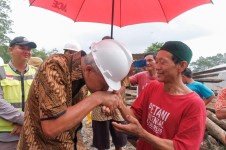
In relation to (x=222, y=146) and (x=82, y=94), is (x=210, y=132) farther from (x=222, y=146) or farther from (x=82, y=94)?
(x=82, y=94)

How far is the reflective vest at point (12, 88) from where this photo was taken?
3.13 metres

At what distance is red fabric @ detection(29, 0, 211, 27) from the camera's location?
3152mm

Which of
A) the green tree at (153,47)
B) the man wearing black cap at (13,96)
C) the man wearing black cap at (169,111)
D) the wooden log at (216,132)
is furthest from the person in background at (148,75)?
the green tree at (153,47)

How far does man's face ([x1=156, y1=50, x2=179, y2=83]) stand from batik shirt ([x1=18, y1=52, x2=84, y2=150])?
3.28 ft

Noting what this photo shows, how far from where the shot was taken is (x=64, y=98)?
161 centimetres

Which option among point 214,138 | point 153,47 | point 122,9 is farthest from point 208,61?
point 122,9

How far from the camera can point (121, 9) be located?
3.28 metres

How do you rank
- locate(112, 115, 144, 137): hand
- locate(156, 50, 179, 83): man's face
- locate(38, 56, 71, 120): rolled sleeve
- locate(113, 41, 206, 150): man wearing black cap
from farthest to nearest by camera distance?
locate(156, 50, 179, 83): man's face
locate(113, 41, 206, 150): man wearing black cap
locate(112, 115, 144, 137): hand
locate(38, 56, 71, 120): rolled sleeve

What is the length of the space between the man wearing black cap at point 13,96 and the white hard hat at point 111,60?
1708 mm

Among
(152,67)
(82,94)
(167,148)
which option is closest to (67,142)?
(82,94)

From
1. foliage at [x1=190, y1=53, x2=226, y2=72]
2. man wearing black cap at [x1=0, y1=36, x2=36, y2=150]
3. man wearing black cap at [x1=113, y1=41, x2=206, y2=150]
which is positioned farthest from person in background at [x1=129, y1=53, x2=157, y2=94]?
foliage at [x1=190, y1=53, x2=226, y2=72]

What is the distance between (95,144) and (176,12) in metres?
3.11

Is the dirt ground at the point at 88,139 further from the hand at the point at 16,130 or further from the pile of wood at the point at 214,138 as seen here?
the hand at the point at 16,130

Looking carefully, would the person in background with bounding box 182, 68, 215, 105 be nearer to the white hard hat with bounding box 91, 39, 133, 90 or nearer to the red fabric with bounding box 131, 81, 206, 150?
the red fabric with bounding box 131, 81, 206, 150
